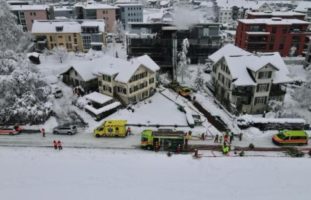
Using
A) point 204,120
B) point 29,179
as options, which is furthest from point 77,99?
point 204,120

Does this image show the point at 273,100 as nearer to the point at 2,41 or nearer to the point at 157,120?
the point at 157,120

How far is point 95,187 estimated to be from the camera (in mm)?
28266

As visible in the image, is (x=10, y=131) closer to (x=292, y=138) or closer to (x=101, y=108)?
(x=101, y=108)

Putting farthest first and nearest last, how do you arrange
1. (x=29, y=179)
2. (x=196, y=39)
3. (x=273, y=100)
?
(x=196, y=39)
(x=273, y=100)
(x=29, y=179)

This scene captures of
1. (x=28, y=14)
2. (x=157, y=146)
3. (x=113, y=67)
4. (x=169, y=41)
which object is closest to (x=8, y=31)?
(x=113, y=67)

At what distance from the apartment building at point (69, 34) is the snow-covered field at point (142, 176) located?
43597mm

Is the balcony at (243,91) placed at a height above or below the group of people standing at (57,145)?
above

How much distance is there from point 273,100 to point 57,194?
1398 inches

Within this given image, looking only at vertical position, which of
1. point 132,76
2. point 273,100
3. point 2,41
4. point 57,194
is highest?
point 2,41

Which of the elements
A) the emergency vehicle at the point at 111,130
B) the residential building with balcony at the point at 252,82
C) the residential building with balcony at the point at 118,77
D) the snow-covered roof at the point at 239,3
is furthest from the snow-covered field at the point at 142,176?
the snow-covered roof at the point at 239,3

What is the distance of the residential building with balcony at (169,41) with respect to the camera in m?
61.7

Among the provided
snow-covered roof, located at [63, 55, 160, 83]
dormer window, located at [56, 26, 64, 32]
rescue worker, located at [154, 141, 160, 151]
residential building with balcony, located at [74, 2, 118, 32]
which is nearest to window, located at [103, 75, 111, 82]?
snow-covered roof, located at [63, 55, 160, 83]

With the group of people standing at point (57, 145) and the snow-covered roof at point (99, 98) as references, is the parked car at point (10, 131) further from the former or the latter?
the snow-covered roof at point (99, 98)

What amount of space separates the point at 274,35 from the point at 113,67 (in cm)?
4459
